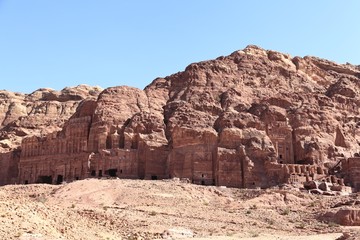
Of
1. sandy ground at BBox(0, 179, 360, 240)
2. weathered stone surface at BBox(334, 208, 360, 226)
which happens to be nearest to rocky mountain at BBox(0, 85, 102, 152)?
sandy ground at BBox(0, 179, 360, 240)

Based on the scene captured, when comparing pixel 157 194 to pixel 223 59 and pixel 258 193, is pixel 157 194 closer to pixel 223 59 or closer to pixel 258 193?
pixel 258 193

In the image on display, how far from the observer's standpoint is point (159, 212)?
51.8 meters

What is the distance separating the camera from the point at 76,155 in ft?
260

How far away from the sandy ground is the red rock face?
313 inches

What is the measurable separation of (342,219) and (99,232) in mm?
26125

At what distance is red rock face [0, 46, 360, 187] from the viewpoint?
73500 millimetres

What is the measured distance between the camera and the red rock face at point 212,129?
7350 cm

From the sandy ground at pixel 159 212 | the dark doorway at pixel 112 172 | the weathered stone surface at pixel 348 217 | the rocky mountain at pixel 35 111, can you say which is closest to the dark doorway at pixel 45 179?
the rocky mountain at pixel 35 111

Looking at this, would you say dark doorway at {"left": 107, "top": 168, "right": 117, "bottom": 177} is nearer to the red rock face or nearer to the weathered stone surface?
the red rock face

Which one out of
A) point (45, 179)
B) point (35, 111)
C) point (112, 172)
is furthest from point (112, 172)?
point (35, 111)

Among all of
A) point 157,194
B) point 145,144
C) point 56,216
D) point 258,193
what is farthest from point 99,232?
point 145,144

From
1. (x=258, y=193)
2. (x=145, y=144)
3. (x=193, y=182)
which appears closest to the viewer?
(x=258, y=193)

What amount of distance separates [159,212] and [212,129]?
86.1 feet

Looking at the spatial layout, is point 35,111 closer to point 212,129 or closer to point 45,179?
point 45,179
